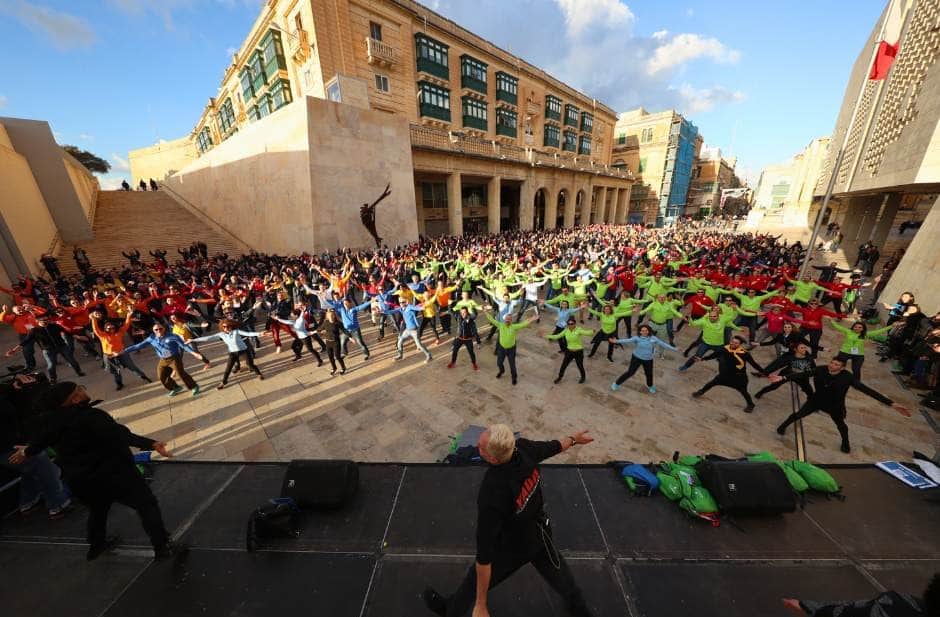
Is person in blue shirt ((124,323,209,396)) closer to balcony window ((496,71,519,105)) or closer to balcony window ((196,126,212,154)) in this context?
balcony window ((496,71,519,105))

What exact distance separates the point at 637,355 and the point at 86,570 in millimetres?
8101

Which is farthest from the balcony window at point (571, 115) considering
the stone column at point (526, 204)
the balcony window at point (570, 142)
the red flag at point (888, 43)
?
the red flag at point (888, 43)

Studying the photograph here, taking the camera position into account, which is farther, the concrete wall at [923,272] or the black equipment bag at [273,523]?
the concrete wall at [923,272]

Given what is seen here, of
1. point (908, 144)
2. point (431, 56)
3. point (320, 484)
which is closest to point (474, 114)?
point (431, 56)

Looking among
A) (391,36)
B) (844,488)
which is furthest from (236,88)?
(844,488)

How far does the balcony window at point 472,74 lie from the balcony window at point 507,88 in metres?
2.06

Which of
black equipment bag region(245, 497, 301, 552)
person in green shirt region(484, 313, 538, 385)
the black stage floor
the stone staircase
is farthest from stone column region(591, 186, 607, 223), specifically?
black equipment bag region(245, 497, 301, 552)

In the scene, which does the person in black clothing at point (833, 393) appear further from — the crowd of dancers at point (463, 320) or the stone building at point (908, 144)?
the stone building at point (908, 144)

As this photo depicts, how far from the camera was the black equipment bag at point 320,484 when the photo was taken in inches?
138

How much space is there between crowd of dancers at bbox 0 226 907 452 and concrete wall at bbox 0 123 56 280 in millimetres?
2083

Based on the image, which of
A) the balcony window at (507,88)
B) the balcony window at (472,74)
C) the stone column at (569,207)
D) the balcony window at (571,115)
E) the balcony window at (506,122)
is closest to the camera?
the balcony window at (472,74)

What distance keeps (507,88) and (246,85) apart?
2486cm

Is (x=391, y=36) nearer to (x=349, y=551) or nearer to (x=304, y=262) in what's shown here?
(x=304, y=262)

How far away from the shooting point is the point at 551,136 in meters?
39.3
